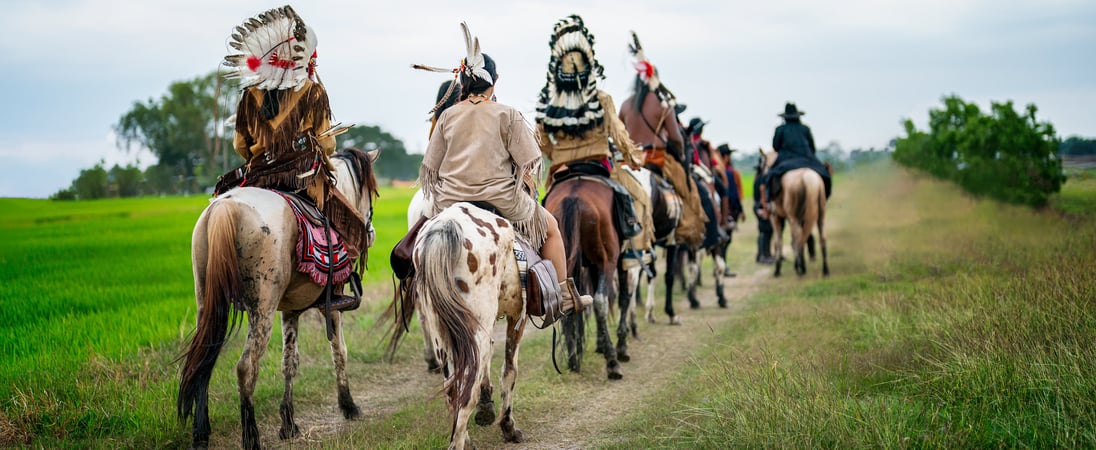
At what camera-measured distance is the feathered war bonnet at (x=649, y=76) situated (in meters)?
8.34

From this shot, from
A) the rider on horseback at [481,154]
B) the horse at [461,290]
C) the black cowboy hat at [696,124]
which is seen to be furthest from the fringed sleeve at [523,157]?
the black cowboy hat at [696,124]

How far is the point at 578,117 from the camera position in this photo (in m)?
6.78

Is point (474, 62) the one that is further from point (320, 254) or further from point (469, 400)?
point (469, 400)

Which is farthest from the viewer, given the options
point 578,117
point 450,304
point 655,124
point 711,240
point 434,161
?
point 711,240

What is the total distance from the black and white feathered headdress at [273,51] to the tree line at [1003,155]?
48.7 ft

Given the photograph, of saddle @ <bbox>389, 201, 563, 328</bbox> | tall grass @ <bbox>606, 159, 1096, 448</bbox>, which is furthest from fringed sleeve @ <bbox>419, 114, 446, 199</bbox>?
tall grass @ <bbox>606, 159, 1096, 448</bbox>

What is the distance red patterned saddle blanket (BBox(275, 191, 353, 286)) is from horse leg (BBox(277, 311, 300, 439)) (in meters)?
0.44

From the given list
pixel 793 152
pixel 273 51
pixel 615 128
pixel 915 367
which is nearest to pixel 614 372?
pixel 615 128

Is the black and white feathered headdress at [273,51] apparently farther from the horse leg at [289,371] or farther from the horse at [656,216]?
the horse at [656,216]

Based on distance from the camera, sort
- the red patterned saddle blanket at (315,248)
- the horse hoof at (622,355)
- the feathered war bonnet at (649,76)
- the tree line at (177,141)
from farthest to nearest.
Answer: the tree line at (177,141), the feathered war bonnet at (649,76), the horse hoof at (622,355), the red patterned saddle blanket at (315,248)

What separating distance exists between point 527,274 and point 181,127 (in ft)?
91.5

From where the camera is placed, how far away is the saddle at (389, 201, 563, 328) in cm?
434

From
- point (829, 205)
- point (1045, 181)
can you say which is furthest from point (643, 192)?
point (829, 205)

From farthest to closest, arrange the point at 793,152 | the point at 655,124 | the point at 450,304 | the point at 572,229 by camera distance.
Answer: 1. the point at 793,152
2. the point at 655,124
3. the point at 572,229
4. the point at 450,304
